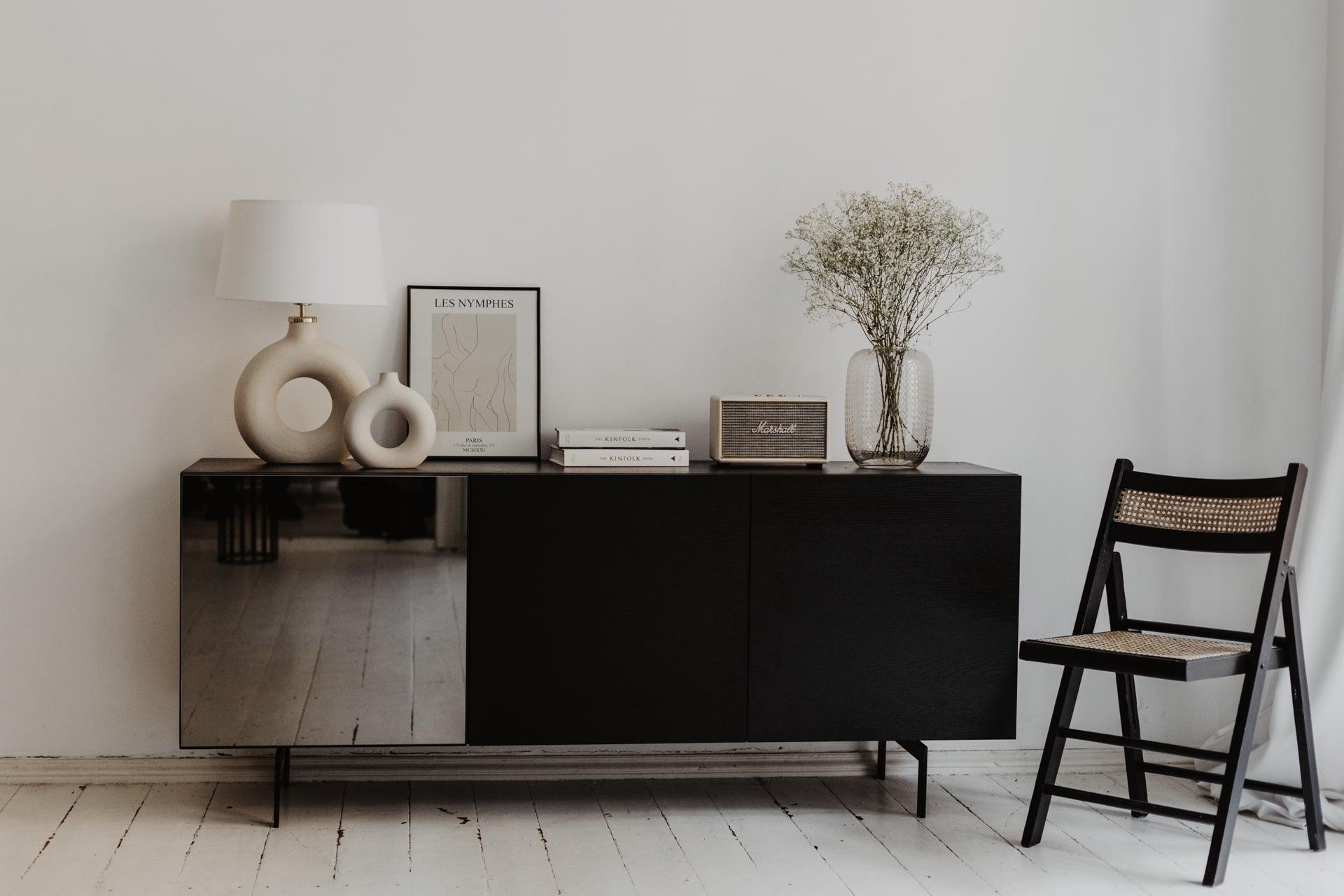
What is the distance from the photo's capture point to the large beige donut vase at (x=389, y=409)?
8.48 ft

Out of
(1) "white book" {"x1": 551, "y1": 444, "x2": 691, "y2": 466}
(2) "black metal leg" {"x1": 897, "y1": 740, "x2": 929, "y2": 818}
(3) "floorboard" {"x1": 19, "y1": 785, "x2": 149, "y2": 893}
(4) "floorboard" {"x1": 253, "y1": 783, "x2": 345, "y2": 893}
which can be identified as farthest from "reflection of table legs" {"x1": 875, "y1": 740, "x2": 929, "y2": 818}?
(3) "floorboard" {"x1": 19, "y1": 785, "x2": 149, "y2": 893}

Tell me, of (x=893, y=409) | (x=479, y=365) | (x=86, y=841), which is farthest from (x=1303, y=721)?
(x=86, y=841)

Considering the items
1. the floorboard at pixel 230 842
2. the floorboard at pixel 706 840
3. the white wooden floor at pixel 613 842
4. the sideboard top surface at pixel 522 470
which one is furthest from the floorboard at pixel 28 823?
the floorboard at pixel 706 840

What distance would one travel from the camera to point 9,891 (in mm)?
2277

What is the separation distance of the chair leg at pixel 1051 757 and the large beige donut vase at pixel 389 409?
1.54 metres

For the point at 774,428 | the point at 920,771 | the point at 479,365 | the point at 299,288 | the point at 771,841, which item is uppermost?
the point at 299,288

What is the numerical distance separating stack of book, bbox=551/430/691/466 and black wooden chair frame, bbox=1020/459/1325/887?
899mm

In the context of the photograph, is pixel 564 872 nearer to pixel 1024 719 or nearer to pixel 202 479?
pixel 202 479

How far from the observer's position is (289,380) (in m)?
2.72

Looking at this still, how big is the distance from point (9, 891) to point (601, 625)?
49.8 inches

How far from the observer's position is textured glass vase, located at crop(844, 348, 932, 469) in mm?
2797

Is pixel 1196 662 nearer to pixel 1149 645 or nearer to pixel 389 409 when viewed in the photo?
pixel 1149 645

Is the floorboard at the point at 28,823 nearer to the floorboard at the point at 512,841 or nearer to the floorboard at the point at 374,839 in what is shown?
the floorboard at the point at 374,839

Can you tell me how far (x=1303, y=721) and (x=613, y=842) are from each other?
60.2 inches
